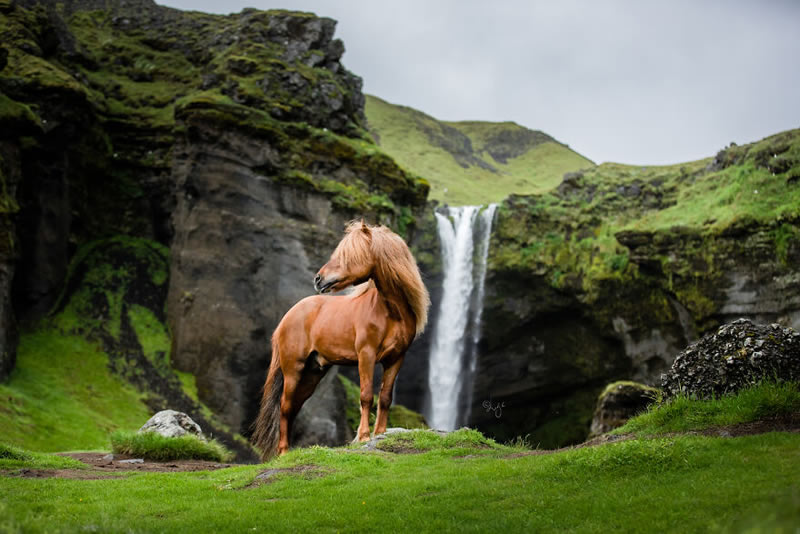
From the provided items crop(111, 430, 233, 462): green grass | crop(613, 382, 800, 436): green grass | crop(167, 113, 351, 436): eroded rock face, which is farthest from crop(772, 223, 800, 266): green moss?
crop(111, 430, 233, 462): green grass

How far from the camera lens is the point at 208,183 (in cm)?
3012

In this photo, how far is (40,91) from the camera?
94.2 feet

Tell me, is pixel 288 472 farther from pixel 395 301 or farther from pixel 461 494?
pixel 395 301

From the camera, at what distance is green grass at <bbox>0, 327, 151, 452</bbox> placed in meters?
21.0

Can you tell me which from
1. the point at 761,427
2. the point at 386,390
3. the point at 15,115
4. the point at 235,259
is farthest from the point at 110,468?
the point at 15,115

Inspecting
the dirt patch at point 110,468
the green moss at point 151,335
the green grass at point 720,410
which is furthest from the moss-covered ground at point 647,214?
the dirt patch at point 110,468

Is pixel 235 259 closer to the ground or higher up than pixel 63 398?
higher up

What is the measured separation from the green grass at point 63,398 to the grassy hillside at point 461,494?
14.6 m

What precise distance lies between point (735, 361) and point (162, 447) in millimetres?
11545

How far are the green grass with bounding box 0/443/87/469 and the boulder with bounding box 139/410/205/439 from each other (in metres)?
2.96

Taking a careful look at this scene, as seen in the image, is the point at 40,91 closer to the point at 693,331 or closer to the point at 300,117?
the point at 300,117

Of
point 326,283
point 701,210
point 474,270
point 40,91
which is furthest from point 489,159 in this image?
point 326,283

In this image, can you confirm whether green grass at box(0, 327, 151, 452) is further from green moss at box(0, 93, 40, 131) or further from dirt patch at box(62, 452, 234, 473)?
green moss at box(0, 93, 40, 131)

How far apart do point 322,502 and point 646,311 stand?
30.9 m
